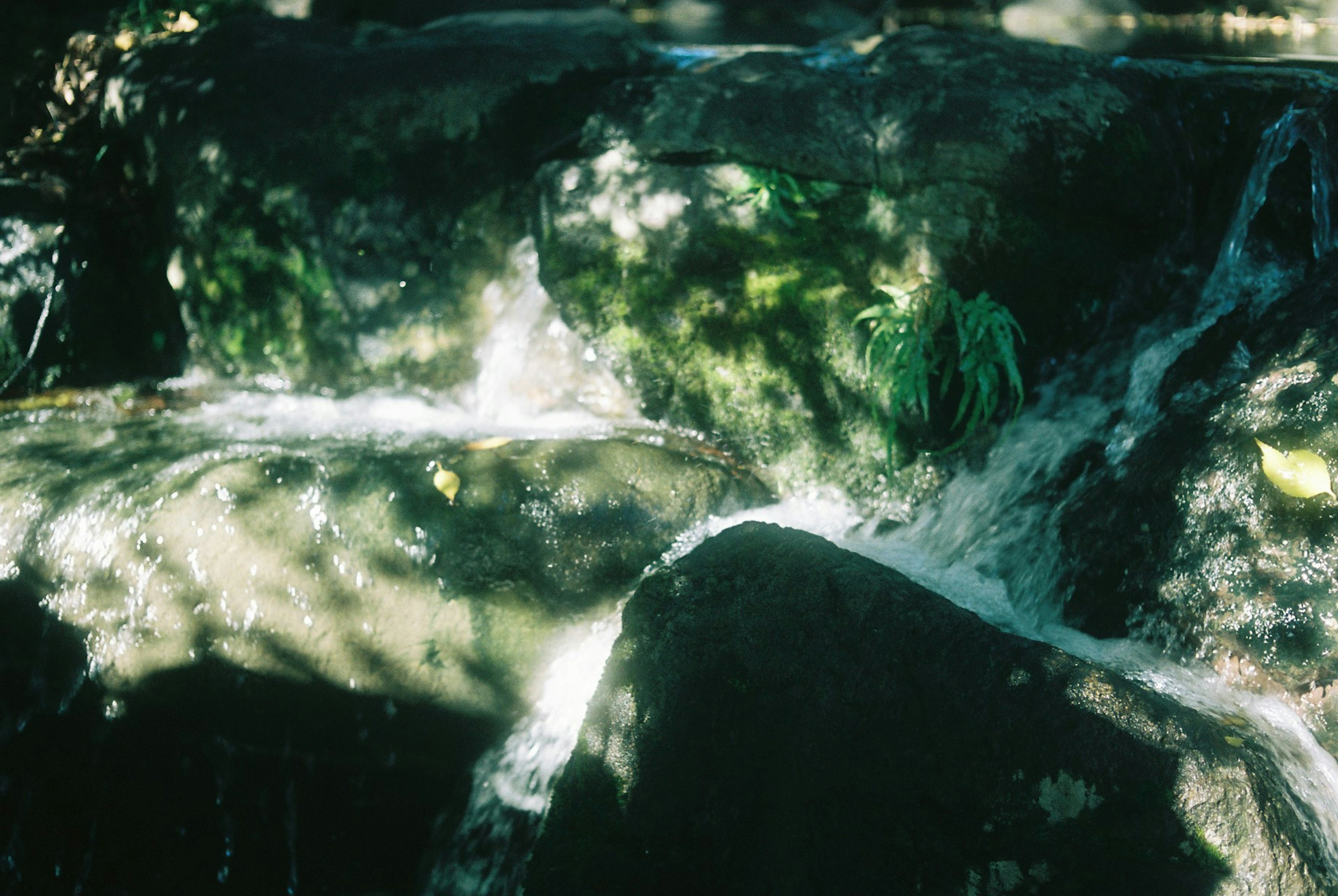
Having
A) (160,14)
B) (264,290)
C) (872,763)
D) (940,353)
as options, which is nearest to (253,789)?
(872,763)

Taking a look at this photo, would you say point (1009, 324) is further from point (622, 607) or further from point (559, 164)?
point (559, 164)

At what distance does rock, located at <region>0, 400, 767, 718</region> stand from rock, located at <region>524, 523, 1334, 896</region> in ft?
2.31

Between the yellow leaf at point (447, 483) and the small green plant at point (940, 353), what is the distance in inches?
74.3

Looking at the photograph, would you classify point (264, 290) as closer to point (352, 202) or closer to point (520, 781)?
point (352, 202)

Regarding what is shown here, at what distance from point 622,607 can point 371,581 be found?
0.95m

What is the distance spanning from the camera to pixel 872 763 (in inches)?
87.2

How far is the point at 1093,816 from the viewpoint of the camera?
198 cm

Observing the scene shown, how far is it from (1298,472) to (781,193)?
260cm

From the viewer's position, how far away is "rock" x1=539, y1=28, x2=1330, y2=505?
416 centimetres

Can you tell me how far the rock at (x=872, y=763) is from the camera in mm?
1970

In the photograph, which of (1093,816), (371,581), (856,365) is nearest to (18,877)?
(371,581)

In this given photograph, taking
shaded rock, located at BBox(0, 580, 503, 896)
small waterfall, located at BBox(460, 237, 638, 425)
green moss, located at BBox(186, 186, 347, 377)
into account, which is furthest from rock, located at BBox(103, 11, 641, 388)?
shaded rock, located at BBox(0, 580, 503, 896)

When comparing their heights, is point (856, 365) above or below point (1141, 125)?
below

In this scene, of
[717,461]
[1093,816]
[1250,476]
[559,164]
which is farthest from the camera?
[559,164]
